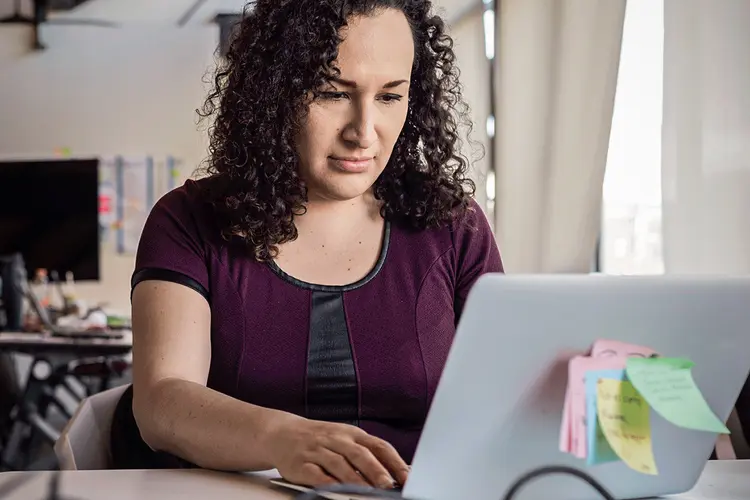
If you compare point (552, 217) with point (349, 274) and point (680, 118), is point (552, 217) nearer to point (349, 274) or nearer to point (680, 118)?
point (680, 118)

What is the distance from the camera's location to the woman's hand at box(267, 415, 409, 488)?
0.81 metres

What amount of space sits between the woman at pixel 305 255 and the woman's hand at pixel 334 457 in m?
0.24

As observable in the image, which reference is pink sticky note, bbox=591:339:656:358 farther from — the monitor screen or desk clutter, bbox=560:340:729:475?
the monitor screen

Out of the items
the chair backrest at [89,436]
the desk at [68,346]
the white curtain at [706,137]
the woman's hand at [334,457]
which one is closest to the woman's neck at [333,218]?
the chair backrest at [89,436]

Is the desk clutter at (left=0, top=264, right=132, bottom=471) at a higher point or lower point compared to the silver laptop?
lower

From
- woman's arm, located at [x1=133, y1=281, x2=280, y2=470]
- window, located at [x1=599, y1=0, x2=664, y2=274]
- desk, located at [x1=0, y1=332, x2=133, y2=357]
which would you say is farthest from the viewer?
desk, located at [x1=0, y1=332, x2=133, y2=357]

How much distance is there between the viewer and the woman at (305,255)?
3.87ft

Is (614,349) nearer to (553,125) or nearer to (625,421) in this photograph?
(625,421)

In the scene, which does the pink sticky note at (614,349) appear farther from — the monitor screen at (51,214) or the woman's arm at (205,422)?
the monitor screen at (51,214)

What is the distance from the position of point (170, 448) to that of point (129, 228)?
14.9ft

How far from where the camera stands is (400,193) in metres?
1.38

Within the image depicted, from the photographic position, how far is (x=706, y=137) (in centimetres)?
215

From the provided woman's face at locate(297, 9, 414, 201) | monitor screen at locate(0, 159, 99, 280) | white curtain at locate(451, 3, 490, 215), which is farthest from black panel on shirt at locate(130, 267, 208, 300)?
monitor screen at locate(0, 159, 99, 280)

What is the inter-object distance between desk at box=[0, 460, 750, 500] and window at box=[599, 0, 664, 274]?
5.52ft
